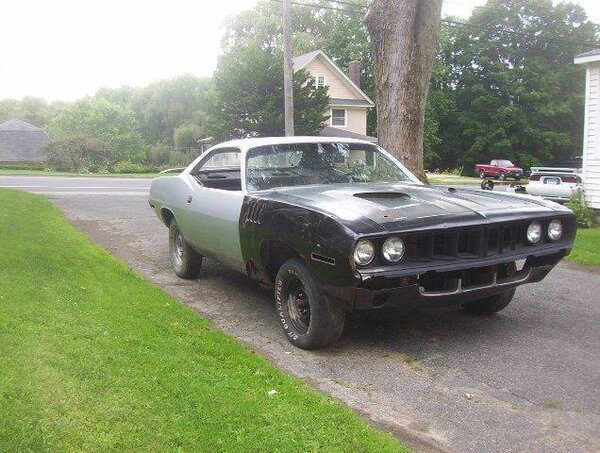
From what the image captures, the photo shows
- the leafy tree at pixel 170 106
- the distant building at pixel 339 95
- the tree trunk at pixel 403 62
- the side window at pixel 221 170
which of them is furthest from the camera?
the leafy tree at pixel 170 106

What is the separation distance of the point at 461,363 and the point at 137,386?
87.9 inches

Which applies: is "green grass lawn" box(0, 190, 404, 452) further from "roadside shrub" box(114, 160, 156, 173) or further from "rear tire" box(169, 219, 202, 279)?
"roadside shrub" box(114, 160, 156, 173)

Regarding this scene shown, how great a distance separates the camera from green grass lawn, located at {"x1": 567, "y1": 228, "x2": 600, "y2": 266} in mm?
8680

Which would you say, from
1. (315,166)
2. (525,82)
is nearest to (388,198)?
(315,166)

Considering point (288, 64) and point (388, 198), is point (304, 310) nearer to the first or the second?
point (388, 198)

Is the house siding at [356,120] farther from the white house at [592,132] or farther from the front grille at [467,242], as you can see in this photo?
the front grille at [467,242]

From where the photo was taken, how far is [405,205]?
4.45 m

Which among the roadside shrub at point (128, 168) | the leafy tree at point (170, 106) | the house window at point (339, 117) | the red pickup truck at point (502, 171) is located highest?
the leafy tree at point (170, 106)

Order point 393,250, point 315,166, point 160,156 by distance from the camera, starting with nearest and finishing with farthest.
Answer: point 393,250 → point 315,166 → point 160,156

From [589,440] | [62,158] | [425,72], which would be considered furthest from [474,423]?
[62,158]

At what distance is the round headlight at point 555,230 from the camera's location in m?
4.82

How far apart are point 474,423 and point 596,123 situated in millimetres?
12811

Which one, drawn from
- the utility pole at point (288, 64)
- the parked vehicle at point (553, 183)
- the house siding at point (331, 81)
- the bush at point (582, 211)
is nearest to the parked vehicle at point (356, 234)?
the bush at point (582, 211)

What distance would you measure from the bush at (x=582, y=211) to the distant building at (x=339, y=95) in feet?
95.0
